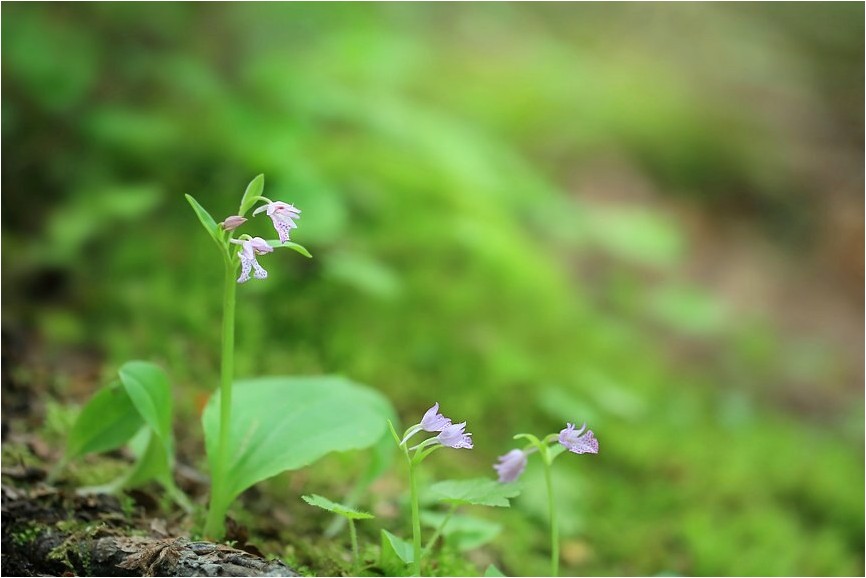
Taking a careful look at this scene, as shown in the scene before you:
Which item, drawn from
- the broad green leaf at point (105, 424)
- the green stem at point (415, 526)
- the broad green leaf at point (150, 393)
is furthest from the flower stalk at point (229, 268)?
the green stem at point (415, 526)

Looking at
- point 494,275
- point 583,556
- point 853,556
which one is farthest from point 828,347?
point 583,556

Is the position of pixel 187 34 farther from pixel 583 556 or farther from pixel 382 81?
pixel 583 556

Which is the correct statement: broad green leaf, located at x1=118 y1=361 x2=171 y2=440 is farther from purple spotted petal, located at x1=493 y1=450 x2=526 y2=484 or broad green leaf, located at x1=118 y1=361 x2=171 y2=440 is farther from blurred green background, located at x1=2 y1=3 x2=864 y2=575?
purple spotted petal, located at x1=493 y1=450 x2=526 y2=484

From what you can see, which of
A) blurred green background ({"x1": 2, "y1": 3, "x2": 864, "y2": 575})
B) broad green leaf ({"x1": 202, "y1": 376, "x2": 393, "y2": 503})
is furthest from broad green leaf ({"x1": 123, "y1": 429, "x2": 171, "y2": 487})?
blurred green background ({"x1": 2, "y1": 3, "x2": 864, "y2": 575})

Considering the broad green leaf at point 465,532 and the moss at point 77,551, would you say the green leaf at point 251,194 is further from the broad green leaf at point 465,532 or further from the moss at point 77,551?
the broad green leaf at point 465,532

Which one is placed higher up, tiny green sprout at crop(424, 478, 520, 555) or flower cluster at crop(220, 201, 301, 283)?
flower cluster at crop(220, 201, 301, 283)

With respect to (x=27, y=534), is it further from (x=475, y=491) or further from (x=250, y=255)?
(x=475, y=491)

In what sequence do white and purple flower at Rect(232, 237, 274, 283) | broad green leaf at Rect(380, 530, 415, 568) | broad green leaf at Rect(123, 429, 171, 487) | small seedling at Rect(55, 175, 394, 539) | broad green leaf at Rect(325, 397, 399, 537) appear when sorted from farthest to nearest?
broad green leaf at Rect(325, 397, 399, 537) < broad green leaf at Rect(123, 429, 171, 487) < small seedling at Rect(55, 175, 394, 539) < broad green leaf at Rect(380, 530, 415, 568) < white and purple flower at Rect(232, 237, 274, 283)
